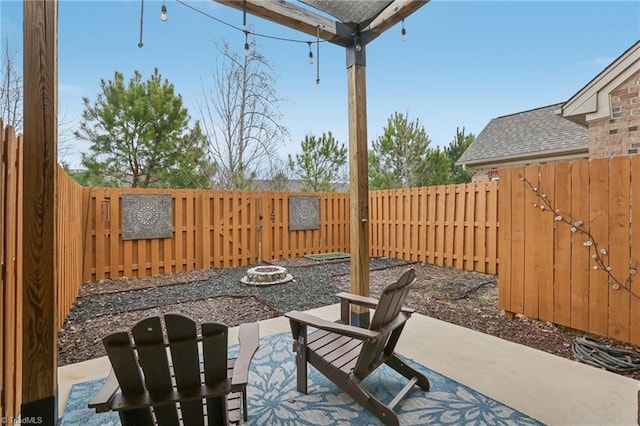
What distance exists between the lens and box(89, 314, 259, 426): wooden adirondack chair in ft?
4.08

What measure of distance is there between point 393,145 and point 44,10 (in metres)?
12.7

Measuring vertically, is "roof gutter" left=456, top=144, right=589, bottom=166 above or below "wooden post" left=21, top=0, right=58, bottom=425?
above

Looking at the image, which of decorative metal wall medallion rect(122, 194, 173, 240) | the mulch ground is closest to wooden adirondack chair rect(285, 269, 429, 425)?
the mulch ground

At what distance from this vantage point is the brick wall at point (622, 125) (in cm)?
466

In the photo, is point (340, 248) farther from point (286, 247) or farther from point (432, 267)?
point (432, 267)

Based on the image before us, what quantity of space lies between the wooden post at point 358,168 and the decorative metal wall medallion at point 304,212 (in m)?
4.74

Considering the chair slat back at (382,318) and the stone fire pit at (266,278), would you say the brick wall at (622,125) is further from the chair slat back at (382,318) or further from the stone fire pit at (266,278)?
the stone fire pit at (266,278)

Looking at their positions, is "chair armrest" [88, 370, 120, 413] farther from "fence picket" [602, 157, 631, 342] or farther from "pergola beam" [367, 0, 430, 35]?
"fence picket" [602, 157, 631, 342]

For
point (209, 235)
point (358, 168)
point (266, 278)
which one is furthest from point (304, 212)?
point (358, 168)

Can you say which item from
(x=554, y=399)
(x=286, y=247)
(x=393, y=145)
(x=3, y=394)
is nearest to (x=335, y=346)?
(x=554, y=399)

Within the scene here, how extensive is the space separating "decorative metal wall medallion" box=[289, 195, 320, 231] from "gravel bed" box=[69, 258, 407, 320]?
2.00 meters

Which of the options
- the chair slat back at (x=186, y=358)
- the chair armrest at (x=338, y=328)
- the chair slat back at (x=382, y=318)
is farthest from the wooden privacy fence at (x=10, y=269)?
the chair slat back at (x=382, y=318)

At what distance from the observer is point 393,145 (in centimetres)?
1334

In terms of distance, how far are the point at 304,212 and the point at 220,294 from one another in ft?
12.0
